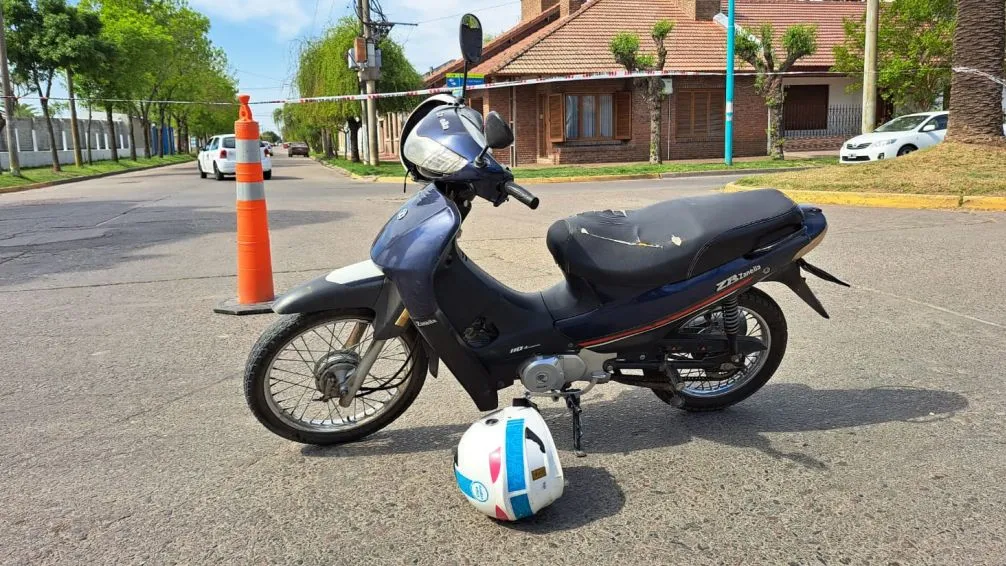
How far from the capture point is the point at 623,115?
1118 inches

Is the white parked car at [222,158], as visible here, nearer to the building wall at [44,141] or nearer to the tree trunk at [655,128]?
the building wall at [44,141]

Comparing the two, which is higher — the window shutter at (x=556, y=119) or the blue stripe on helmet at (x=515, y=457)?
the window shutter at (x=556, y=119)

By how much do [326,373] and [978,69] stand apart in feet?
41.1

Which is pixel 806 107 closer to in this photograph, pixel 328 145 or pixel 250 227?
pixel 250 227

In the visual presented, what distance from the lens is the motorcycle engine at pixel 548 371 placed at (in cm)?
320

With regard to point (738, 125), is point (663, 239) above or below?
below

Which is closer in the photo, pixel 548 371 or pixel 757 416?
pixel 548 371

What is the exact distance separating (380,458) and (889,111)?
1324 inches

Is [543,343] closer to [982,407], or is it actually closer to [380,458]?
[380,458]

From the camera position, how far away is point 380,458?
130 inches

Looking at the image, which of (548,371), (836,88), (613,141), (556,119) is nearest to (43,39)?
(556,119)

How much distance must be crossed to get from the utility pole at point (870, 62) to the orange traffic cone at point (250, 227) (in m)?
17.9

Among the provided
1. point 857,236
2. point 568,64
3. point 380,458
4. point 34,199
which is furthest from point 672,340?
point 568,64

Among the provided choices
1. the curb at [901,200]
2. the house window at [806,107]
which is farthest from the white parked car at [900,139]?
the house window at [806,107]
